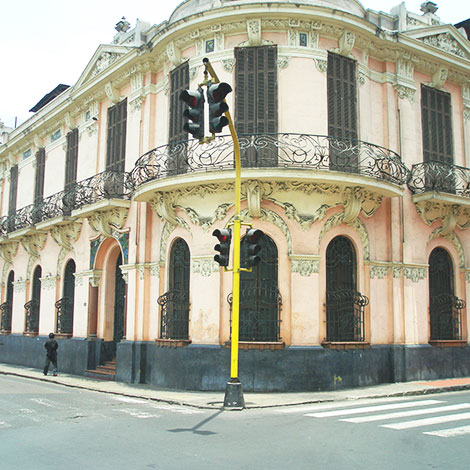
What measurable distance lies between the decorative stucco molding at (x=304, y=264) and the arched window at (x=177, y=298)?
9.94 ft

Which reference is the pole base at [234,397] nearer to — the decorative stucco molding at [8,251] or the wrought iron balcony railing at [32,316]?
the wrought iron balcony railing at [32,316]

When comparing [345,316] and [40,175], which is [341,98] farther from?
[40,175]

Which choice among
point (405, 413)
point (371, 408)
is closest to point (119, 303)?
point (371, 408)

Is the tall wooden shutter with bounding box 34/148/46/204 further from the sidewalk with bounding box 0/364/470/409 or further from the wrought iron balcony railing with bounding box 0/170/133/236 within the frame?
the sidewalk with bounding box 0/364/470/409

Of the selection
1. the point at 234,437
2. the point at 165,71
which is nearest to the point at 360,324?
the point at 234,437

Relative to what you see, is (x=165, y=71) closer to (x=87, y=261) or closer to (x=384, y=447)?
(x=87, y=261)

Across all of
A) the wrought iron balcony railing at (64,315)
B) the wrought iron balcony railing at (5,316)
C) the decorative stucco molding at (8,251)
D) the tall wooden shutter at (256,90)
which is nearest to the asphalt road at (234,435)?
the tall wooden shutter at (256,90)

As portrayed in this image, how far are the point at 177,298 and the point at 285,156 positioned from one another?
4.86m

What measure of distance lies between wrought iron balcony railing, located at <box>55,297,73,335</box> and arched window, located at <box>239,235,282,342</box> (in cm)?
901

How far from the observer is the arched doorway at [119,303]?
2002cm

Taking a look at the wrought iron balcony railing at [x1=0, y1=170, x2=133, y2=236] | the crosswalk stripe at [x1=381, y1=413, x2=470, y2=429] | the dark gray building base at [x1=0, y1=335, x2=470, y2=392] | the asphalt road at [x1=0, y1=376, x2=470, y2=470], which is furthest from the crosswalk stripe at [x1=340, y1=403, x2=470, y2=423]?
the wrought iron balcony railing at [x1=0, y1=170, x2=133, y2=236]

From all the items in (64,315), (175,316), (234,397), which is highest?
(64,315)

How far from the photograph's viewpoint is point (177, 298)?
16.8m

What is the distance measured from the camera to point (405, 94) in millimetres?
18203
